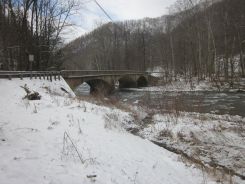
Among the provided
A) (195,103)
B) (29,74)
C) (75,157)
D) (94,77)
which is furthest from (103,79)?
(75,157)

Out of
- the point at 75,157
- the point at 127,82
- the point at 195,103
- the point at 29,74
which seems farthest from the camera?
the point at 127,82

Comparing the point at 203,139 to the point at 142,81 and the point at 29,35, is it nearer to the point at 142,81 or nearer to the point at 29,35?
the point at 29,35

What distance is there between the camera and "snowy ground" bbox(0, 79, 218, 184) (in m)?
4.65

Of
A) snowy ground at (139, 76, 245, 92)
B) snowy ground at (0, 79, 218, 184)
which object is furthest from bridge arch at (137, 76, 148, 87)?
snowy ground at (0, 79, 218, 184)

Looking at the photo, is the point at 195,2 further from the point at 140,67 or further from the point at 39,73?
the point at 140,67

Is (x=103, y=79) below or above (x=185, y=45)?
below

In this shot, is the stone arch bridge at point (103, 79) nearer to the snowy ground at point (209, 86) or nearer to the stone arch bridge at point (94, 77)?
the stone arch bridge at point (94, 77)

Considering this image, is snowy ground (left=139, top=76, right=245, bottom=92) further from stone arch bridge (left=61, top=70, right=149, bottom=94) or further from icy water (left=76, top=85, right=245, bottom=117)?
stone arch bridge (left=61, top=70, right=149, bottom=94)

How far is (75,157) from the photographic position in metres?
5.58

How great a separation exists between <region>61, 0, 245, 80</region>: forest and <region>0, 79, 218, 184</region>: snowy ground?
7907mm

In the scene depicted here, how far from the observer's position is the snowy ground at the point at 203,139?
737 centimetres

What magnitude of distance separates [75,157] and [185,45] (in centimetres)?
5355

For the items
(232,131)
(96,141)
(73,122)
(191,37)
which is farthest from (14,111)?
(191,37)

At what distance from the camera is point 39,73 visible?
2242cm
